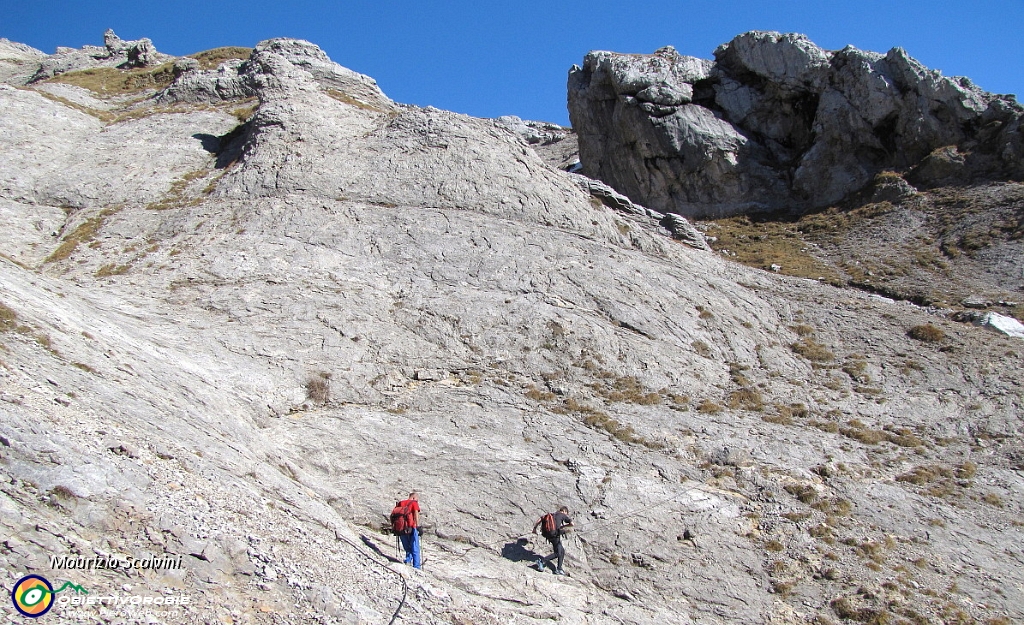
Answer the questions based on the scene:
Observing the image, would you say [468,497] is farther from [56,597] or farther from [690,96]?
[690,96]

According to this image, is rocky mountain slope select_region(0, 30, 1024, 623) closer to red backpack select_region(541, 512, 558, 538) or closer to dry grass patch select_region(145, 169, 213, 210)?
dry grass patch select_region(145, 169, 213, 210)

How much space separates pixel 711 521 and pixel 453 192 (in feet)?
58.0

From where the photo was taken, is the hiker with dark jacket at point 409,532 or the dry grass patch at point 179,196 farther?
the dry grass patch at point 179,196

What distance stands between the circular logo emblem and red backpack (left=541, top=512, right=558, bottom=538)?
8.30 meters

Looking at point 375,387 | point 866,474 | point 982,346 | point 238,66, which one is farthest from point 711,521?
point 238,66

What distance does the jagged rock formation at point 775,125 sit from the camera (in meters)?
45.9

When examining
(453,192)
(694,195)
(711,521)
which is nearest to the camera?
(711,521)

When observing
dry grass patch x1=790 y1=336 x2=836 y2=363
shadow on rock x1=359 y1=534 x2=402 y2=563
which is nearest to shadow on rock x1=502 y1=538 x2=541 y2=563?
shadow on rock x1=359 y1=534 x2=402 y2=563

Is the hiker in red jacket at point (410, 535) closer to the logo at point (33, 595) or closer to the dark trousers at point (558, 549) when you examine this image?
the dark trousers at point (558, 549)

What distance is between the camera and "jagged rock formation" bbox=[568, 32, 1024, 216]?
45.9 meters

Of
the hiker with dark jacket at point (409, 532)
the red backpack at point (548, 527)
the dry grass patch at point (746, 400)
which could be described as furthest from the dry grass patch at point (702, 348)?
the hiker with dark jacket at point (409, 532)

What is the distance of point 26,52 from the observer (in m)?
81.8

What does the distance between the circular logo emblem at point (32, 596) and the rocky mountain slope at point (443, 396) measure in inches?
9.6

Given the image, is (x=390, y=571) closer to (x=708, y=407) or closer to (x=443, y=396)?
(x=443, y=396)
